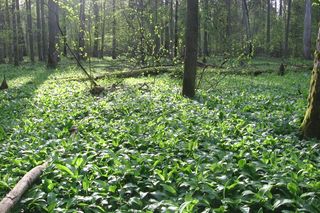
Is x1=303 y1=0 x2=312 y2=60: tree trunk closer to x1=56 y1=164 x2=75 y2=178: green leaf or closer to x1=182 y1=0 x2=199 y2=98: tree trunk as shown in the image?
x1=182 y1=0 x2=199 y2=98: tree trunk

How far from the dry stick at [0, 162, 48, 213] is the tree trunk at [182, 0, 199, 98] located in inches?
246

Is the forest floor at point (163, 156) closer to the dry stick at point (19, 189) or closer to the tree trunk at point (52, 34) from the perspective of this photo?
the dry stick at point (19, 189)

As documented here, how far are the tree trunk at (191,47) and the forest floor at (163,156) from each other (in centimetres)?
119

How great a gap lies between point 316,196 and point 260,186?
0.60m

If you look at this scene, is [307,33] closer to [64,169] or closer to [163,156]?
[163,156]

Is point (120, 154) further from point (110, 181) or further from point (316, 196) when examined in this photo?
point (316, 196)

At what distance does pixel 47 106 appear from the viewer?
9.47 meters

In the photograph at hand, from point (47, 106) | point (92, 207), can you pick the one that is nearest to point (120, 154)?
point (92, 207)

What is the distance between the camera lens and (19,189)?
4078mm

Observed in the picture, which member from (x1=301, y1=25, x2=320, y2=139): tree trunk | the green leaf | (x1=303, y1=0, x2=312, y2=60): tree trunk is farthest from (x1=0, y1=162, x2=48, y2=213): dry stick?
(x1=303, y1=0, x2=312, y2=60): tree trunk

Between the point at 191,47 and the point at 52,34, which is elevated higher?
the point at 52,34

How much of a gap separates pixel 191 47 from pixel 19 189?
7.20 meters

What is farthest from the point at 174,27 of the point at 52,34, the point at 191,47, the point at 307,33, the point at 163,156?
the point at 163,156

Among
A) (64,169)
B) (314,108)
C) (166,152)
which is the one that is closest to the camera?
(64,169)
